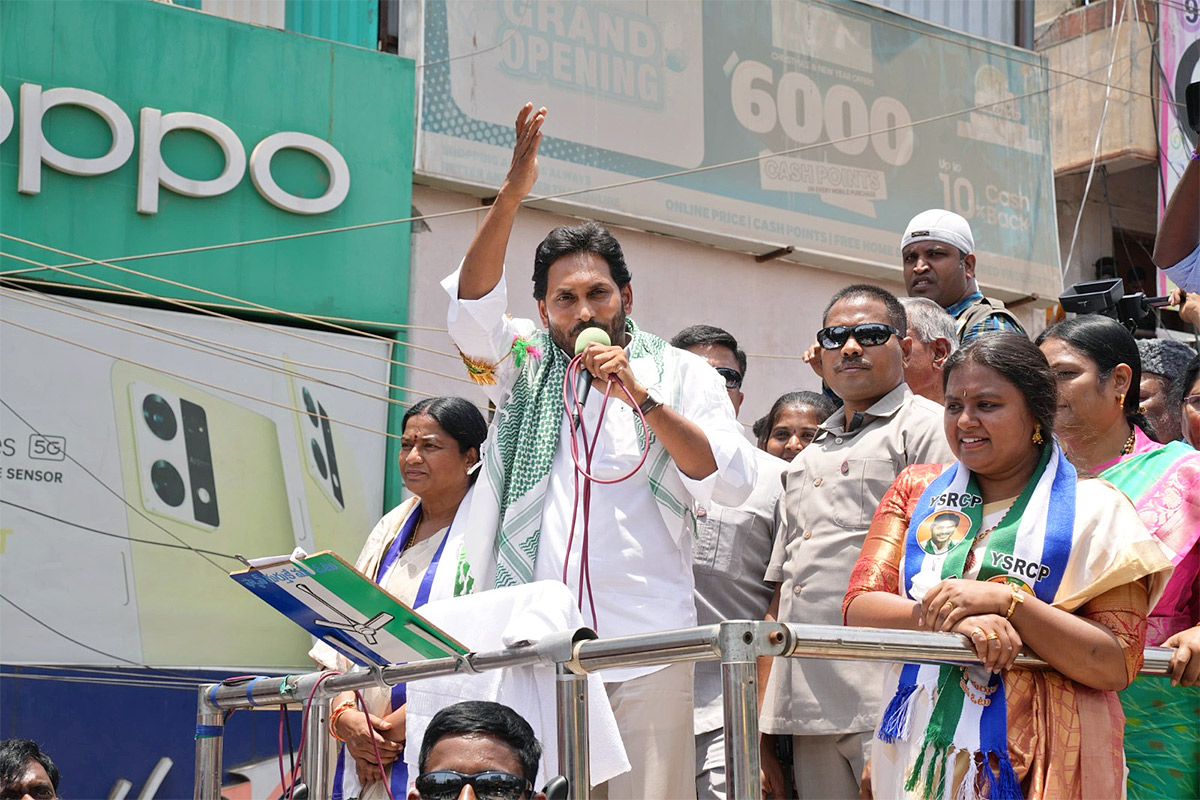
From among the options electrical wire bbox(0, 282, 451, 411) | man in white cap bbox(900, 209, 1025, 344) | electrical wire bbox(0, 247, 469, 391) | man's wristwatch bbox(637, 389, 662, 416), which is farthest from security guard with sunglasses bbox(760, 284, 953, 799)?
electrical wire bbox(0, 282, 451, 411)

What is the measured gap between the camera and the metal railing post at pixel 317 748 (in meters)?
3.21

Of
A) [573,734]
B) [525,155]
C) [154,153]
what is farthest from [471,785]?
[154,153]

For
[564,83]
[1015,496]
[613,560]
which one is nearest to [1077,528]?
[1015,496]

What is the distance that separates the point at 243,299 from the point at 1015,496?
5.33m

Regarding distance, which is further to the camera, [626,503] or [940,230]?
[940,230]

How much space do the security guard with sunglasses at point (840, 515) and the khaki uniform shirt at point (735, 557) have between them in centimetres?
20

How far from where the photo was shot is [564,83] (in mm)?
8609

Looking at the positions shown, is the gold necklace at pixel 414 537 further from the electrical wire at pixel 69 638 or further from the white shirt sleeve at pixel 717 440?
the electrical wire at pixel 69 638

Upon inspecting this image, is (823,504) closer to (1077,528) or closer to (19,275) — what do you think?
(1077,528)

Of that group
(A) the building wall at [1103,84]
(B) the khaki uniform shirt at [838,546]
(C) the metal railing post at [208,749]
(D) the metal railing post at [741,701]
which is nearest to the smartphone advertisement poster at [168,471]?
(C) the metal railing post at [208,749]

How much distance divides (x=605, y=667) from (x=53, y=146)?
220 inches

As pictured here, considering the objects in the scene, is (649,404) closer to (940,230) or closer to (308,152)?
(940,230)

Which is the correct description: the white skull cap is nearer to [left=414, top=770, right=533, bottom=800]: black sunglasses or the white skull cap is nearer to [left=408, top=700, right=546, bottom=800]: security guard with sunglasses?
[left=408, top=700, right=546, bottom=800]: security guard with sunglasses

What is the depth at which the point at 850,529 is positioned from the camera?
12.7 feet
